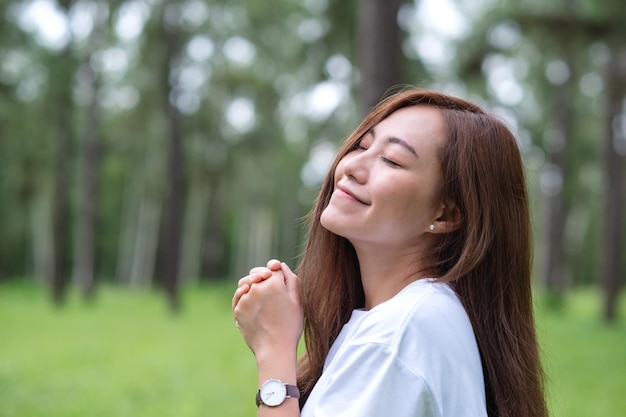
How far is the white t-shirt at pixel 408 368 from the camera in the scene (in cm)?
131

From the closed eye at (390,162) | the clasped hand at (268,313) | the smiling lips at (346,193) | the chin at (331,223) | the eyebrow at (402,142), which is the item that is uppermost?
the eyebrow at (402,142)

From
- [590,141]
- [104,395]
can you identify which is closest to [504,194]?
[104,395]

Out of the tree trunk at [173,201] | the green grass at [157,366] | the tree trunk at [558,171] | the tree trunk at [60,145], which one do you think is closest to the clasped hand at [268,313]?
the green grass at [157,366]

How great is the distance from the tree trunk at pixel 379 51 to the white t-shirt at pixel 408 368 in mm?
5079

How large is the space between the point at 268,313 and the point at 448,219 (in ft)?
1.50

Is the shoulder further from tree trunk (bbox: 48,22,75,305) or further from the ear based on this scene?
tree trunk (bbox: 48,22,75,305)

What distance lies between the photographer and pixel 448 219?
1.63 m

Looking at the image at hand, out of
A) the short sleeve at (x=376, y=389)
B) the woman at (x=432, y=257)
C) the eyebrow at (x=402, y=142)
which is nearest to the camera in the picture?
the short sleeve at (x=376, y=389)

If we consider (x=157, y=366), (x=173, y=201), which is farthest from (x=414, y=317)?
(x=173, y=201)

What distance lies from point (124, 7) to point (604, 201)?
42.9 ft

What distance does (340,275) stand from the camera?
6.21ft

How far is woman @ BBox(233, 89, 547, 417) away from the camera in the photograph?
1.48m

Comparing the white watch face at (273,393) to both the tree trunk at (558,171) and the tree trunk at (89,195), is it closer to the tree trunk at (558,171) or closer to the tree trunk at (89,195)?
the tree trunk at (558,171)

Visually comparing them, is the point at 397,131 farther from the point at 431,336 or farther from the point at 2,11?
the point at 2,11
